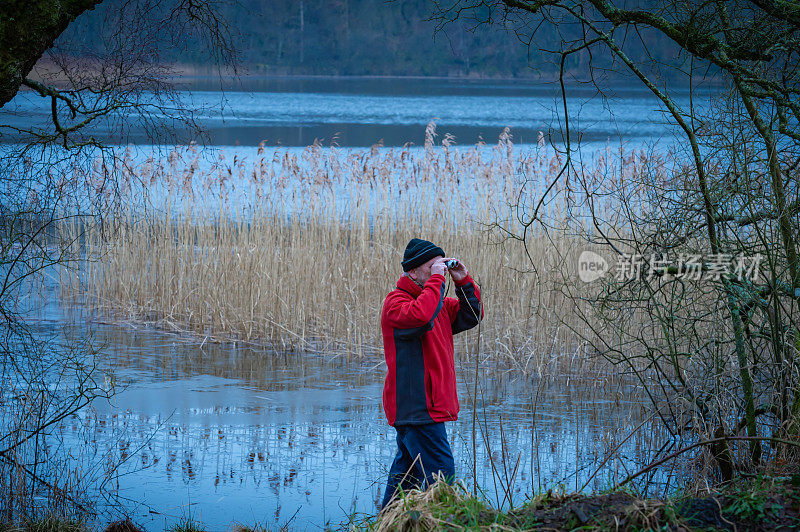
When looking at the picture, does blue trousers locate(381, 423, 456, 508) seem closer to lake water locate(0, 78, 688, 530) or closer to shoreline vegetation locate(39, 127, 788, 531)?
lake water locate(0, 78, 688, 530)

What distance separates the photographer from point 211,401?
21.5ft

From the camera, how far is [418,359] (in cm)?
398

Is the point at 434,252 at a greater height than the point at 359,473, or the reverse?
the point at 434,252

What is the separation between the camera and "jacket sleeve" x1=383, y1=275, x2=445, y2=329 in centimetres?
387

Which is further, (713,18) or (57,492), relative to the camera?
(57,492)

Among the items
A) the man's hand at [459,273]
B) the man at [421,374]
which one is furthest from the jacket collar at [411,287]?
the man's hand at [459,273]

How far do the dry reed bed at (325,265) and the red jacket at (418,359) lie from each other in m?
3.34

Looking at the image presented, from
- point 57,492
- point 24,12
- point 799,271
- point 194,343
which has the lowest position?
point 57,492

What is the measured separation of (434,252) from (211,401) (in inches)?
125

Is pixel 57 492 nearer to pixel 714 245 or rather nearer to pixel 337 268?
pixel 714 245

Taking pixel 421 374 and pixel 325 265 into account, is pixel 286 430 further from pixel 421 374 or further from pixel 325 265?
pixel 325 265

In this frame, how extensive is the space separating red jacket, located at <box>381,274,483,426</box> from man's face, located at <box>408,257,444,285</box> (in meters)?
0.09

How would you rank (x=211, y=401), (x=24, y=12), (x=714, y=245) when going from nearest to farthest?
1. (x=24, y=12)
2. (x=714, y=245)
3. (x=211, y=401)

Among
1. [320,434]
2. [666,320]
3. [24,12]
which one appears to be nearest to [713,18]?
[666,320]
